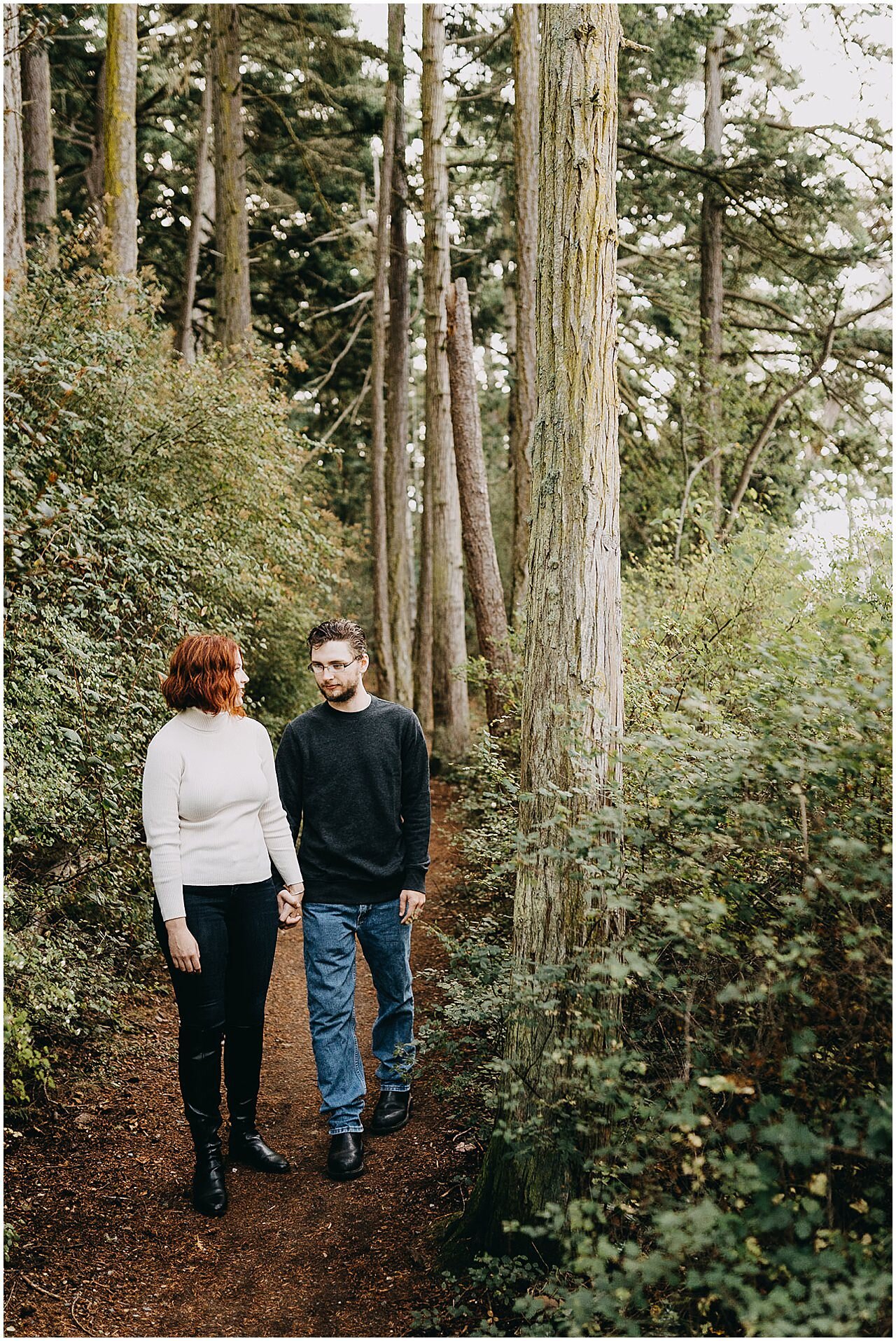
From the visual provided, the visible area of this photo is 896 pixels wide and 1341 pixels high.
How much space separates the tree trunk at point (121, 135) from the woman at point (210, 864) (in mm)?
7138

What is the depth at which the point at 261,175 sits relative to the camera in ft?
56.0

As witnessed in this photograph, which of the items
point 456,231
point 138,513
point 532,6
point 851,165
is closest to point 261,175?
point 456,231

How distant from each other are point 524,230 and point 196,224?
8.69 metres

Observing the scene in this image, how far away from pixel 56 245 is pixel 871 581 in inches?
268

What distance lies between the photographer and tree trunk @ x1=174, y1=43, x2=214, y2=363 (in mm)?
15828

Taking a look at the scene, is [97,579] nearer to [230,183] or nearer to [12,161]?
[12,161]

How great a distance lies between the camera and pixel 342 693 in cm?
428

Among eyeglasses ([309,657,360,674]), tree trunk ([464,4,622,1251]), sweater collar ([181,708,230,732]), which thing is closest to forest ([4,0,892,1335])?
tree trunk ([464,4,622,1251])

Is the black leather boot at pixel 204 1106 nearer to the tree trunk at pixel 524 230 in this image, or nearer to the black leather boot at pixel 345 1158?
the black leather boot at pixel 345 1158

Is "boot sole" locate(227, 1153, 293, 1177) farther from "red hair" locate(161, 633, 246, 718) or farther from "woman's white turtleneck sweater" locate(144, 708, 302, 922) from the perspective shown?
"red hair" locate(161, 633, 246, 718)

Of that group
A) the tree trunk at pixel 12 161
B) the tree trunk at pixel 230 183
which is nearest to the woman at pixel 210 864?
the tree trunk at pixel 12 161

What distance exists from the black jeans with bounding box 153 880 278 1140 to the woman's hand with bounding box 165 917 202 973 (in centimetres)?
6

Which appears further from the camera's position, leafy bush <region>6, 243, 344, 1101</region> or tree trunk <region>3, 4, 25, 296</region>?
tree trunk <region>3, 4, 25, 296</region>

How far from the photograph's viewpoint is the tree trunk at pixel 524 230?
33.8ft
